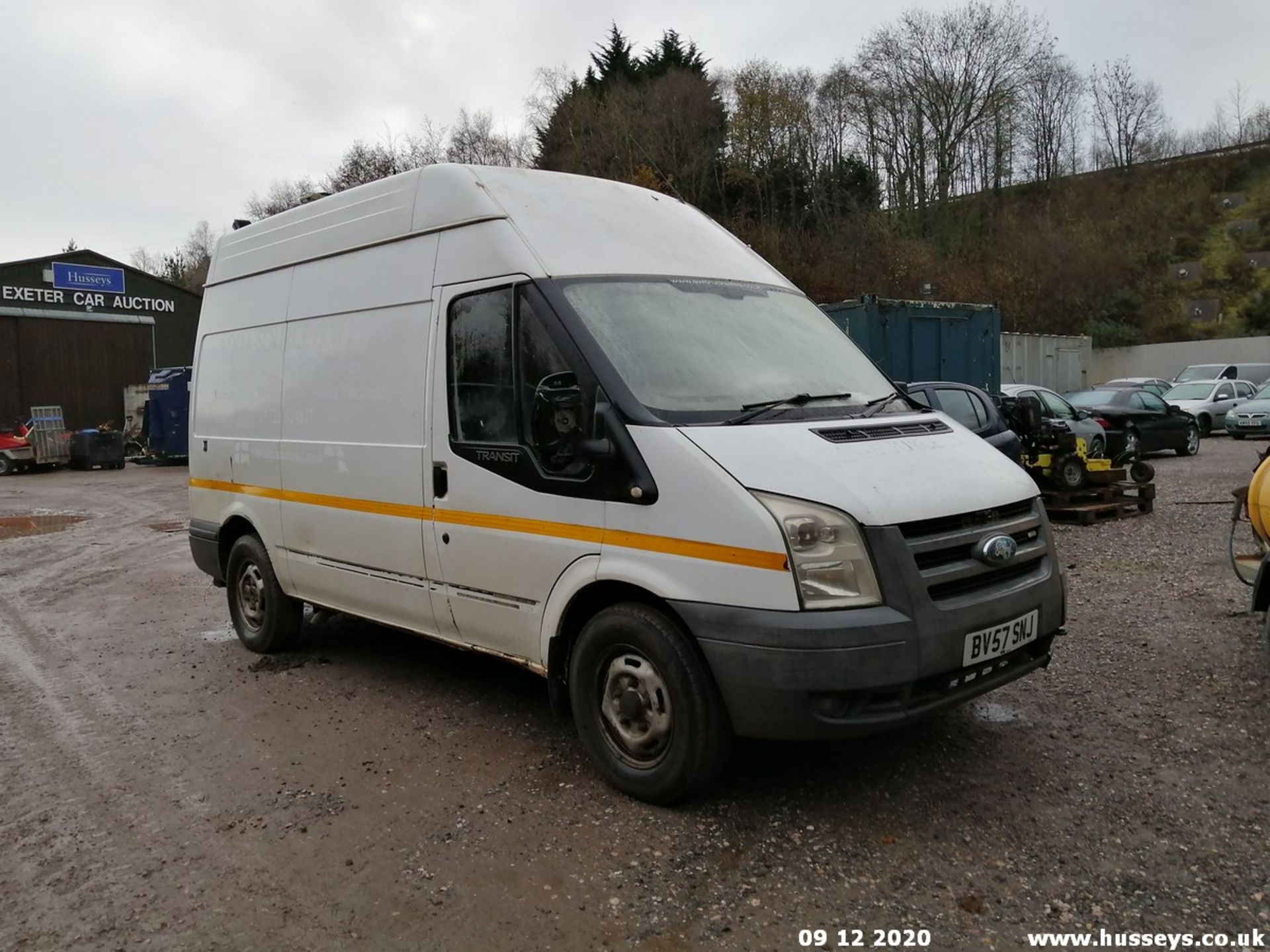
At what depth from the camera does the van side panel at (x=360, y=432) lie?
498cm

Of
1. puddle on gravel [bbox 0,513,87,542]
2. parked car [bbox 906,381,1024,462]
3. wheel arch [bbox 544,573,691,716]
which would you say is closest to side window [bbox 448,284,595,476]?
wheel arch [bbox 544,573,691,716]

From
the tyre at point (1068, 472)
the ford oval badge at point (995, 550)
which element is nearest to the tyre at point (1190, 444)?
the tyre at point (1068, 472)

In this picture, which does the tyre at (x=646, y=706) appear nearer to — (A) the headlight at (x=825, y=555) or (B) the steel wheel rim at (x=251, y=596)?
(A) the headlight at (x=825, y=555)

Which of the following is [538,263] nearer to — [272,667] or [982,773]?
Result: [982,773]

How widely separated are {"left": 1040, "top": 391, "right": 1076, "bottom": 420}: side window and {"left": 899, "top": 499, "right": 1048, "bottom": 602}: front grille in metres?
11.4

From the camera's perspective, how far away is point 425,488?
487cm

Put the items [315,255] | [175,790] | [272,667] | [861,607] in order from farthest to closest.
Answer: [272,667] < [315,255] < [175,790] < [861,607]

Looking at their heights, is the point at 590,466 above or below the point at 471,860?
above

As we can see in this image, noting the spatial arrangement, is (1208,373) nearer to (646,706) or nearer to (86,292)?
(646,706)

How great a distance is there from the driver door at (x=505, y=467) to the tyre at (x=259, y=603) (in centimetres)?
205

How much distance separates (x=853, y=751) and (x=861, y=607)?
1247 mm

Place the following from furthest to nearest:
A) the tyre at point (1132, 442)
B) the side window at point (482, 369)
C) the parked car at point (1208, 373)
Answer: the parked car at point (1208, 373) < the tyre at point (1132, 442) < the side window at point (482, 369)

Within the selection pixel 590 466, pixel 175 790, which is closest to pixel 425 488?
pixel 590 466

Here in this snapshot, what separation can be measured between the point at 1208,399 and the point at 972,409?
19.8 meters
